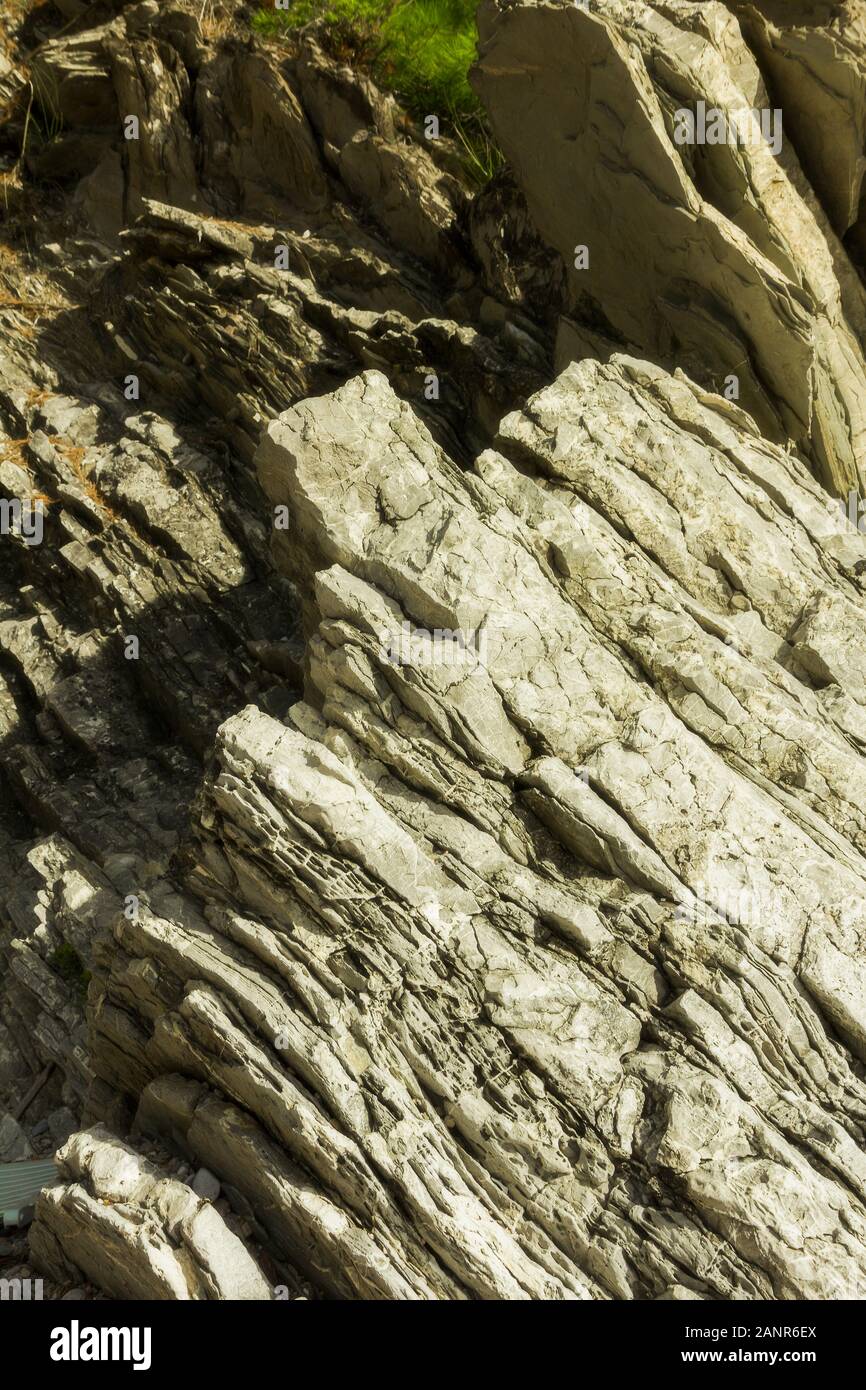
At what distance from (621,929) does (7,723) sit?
27.9ft

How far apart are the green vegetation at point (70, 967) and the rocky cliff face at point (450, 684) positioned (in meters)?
0.03

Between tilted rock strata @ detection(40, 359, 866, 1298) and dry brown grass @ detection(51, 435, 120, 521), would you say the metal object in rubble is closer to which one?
tilted rock strata @ detection(40, 359, 866, 1298)

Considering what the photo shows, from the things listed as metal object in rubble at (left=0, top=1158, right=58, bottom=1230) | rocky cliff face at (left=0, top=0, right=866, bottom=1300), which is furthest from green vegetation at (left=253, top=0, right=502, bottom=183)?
metal object in rubble at (left=0, top=1158, right=58, bottom=1230)

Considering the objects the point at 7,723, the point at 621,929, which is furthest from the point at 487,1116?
the point at 7,723

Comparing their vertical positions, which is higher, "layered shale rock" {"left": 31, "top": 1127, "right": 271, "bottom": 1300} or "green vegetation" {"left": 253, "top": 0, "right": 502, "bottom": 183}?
"green vegetation" {"left": 253, "top": 0, "right": 502, "bottom": 183}

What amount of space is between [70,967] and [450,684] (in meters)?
5.43

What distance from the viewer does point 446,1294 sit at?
25.4 feet

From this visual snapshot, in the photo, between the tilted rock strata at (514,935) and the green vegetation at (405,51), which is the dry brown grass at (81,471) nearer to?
the tilted rock strata at (514,935)

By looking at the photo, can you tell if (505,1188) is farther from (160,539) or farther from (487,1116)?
(160,539)

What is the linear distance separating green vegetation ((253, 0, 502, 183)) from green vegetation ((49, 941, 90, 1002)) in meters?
12.6

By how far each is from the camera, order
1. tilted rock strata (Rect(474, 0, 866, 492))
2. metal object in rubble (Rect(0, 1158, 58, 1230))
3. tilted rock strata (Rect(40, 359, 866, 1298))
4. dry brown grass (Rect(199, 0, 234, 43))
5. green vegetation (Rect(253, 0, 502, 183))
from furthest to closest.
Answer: dry brown grass (Rect(199, 0, 234, 43)) < green vegetation (Rect(253, 0, 502, 183)) < tilted rock strata (Rect(474, 0, 866, 492)) < metal object in rubble (Rect(0, 1158, 58, 1230)) < tilted rock strata (Rect(40, 359, 866, 1298))

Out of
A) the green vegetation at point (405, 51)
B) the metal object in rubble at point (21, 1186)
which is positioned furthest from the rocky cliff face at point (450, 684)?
the green vegetation at point (405, 51)

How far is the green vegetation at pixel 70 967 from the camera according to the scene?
11609mm

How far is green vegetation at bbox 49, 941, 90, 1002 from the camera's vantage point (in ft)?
38.1
